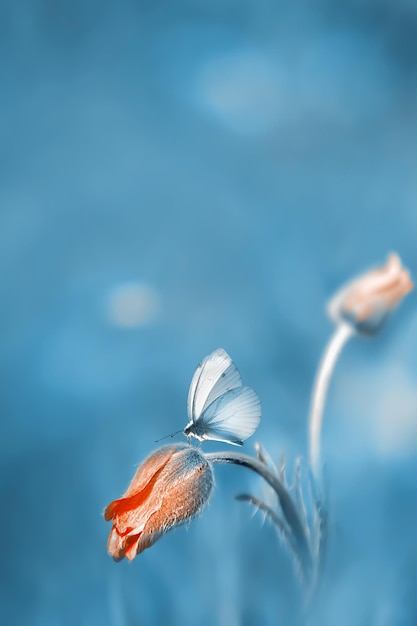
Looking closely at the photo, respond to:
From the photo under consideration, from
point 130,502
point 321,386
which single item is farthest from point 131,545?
point 321,386

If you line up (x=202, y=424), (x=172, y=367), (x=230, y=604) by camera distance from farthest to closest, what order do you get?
(x=172, y=367) → (x=230, y=604) → (x=202, y=424)

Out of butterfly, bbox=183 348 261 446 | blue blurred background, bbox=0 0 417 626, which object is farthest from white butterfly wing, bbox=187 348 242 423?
blue blurred background, bbox=0 0 417 626

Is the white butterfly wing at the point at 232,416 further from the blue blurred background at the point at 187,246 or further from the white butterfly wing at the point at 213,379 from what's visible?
the blue blurred background at the point at 187,246

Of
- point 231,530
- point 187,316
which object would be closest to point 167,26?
point 187,316

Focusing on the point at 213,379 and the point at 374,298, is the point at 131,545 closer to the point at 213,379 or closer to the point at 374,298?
the point at 213,379

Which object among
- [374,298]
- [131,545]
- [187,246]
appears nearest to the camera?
[131,545]

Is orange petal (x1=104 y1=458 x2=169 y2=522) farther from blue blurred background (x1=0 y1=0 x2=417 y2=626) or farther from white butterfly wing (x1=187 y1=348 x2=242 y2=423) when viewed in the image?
blue blurred background (x1=0 y1=0 x2=417 y2=626)

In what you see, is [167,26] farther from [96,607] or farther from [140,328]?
[96,607]
